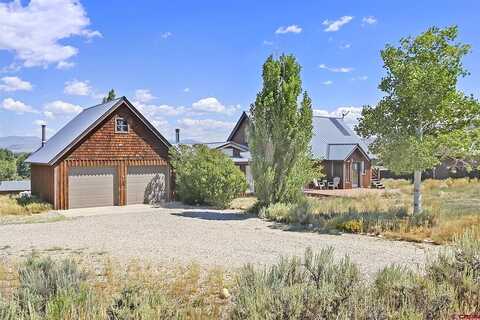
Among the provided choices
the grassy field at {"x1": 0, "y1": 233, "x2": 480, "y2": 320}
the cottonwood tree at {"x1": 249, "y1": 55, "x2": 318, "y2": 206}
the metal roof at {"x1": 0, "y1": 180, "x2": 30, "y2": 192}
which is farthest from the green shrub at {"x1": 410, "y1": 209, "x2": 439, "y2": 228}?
the metal roof at {"x1": 0, "y1": 180, "x2": 30, "y2": 192}

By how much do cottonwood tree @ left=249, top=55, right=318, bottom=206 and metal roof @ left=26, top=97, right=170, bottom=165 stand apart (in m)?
7.47

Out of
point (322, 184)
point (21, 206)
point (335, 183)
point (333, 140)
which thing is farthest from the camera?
point (333, 140)

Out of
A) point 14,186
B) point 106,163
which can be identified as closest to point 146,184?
point 106,163

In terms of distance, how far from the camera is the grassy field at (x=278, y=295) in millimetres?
4270

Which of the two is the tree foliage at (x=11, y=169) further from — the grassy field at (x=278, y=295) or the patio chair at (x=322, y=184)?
the grassy field at (x=278, y=295)

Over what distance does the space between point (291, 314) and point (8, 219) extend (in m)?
16.6

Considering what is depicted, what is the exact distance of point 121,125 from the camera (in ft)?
72.4

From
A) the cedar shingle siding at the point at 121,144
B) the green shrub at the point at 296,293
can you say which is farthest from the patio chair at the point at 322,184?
the green shrub at the point at 296,293

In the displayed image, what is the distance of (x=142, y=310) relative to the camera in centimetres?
412

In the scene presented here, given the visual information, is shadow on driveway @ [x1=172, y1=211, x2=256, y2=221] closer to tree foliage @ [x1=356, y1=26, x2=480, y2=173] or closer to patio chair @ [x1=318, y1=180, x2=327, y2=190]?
tree foliage @ [x1=356, y1=26, x2=480, y2=173]

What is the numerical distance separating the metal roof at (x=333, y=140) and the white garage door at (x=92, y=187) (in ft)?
47.7

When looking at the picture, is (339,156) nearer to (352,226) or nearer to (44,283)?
(352,226)

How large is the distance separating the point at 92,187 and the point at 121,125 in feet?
12.0

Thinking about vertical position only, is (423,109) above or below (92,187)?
above
